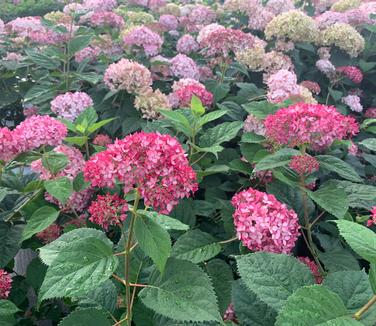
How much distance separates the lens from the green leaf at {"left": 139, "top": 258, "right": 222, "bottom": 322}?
0.94 meters

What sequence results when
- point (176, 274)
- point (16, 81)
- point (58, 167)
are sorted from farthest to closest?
point (16, 81)
point (58, 167)
point (176, 274)

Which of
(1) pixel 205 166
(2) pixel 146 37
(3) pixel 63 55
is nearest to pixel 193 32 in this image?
(2) pixel 146 37

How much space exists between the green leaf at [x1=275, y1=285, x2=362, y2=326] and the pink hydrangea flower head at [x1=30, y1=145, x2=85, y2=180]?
105 centimetres

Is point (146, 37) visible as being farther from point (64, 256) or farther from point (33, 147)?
point (64, 256)

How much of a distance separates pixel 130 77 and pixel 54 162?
0.83m

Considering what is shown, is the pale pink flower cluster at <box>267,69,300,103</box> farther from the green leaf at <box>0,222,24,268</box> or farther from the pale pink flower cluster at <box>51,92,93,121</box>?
the green leaf at <box>0,222,24,268</box>

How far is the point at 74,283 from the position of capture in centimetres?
91

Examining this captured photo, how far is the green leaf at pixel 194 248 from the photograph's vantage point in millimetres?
1245

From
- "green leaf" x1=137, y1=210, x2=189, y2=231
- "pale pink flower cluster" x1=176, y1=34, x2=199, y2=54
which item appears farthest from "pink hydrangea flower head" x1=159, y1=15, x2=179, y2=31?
"green leaf" x1=137, y1=210, x2=189, y2=231

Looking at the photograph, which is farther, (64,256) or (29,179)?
(29,179)

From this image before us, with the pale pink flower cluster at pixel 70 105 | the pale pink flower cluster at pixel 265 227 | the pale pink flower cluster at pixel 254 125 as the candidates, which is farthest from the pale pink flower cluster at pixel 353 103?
the pale pink flower cluster at pixel 265 227

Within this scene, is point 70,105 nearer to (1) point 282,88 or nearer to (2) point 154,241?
(1) point 282,88

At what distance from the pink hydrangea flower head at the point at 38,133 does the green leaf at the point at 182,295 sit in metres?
0.81

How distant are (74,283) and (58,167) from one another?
2.40 feet
